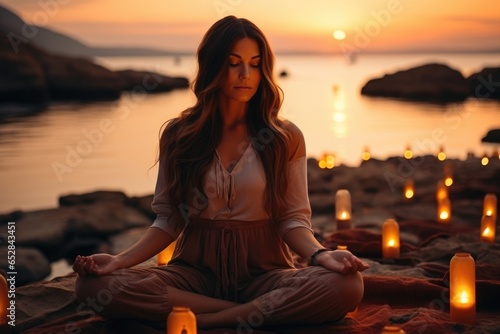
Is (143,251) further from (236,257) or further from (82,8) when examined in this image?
(82,8)

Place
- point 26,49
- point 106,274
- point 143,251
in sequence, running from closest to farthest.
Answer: point 106,274 → point 143,251 → point 26,49

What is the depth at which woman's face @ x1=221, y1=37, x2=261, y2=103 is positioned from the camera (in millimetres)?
3127

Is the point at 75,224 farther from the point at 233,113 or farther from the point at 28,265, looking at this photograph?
the point at 233,113

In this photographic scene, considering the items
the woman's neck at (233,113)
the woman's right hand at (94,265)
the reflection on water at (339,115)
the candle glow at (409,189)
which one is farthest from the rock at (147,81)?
the woman's right hand at (94,265)

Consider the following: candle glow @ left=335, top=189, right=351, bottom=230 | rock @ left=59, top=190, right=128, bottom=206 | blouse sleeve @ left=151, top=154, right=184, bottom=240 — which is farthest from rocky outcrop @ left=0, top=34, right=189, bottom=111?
blouse sleeve @ left=151, top=154, right=184, bottom=240

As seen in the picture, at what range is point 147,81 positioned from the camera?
24.3 m

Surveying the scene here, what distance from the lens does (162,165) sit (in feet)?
10.8

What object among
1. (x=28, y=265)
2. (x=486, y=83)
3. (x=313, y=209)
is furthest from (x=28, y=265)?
(x=486, y=83)

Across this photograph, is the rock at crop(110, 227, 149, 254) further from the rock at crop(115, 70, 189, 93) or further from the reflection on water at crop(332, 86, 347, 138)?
the rock at crop(115, 70, 189, 93)

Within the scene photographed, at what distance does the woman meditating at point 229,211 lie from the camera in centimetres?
296

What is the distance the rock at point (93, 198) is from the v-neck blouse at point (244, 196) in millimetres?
3437

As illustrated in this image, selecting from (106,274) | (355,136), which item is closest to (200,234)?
(106,274)

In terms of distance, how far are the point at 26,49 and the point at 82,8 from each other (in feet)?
19.8

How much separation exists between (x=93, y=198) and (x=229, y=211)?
3.70 metres
